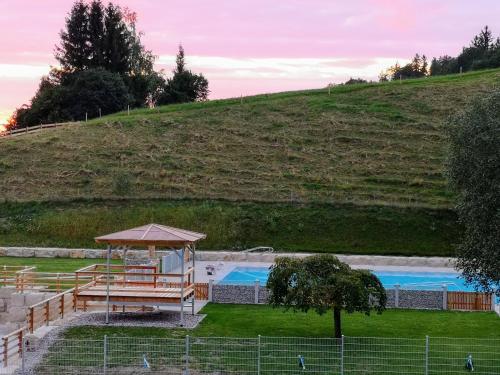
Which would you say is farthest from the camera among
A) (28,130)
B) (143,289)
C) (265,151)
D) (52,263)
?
(28,130)

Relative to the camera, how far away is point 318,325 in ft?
77.3

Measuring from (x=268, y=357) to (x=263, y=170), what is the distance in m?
38.3

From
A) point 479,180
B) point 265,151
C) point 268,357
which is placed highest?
point 265,151

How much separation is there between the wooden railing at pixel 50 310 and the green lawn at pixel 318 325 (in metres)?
1.11

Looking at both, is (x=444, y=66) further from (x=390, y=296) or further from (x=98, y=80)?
(x=390, y=296)

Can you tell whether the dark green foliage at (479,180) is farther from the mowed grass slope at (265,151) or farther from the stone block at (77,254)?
the mowed grass slope at (265,151)

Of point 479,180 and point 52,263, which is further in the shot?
point 52,263

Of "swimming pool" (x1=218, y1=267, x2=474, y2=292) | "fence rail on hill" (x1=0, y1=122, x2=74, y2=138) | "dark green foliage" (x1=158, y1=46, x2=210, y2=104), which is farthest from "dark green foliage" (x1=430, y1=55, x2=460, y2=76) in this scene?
"swimming pool" (x1=218, y1=267, x2=474, y2=292)

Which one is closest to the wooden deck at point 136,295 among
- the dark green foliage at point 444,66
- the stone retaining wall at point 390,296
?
the stone retaining wall at point 390,296

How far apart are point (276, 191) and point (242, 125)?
18.3 meters

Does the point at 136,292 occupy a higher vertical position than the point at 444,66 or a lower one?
lower

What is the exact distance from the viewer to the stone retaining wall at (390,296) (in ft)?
89.0

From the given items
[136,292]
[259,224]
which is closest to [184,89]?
[259,224]

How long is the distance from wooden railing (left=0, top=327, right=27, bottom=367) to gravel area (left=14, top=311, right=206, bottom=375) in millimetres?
292
